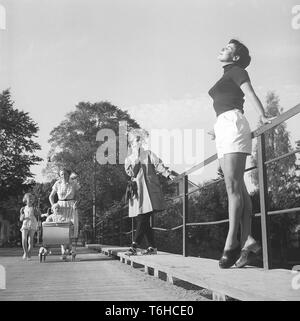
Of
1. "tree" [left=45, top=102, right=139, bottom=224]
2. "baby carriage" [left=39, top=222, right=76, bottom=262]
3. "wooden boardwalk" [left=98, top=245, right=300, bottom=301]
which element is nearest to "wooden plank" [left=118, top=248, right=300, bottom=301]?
"wooden boardwalk" [left=98, top=245, right=300, bottom=301]

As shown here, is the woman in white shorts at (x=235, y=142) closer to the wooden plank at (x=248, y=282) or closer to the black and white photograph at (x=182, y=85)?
the black and white photograph at (x=182, y=85)

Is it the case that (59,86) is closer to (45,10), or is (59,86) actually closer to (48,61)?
(48,61)

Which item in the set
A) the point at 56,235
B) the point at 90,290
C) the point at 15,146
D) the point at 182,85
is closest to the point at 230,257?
the point at 90,290

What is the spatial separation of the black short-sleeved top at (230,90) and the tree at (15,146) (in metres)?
14.5

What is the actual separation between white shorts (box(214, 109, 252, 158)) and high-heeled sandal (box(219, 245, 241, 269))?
0.56 metres

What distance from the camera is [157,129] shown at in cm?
368

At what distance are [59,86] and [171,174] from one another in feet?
7.00

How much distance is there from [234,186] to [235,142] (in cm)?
26

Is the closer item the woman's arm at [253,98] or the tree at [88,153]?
the woman's arm at [253,98]

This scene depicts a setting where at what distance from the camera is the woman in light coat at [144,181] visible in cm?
514

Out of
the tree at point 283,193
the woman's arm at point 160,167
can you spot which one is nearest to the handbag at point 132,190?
the woman's arm at point 160,167

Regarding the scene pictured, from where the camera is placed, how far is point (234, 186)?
2812 mm

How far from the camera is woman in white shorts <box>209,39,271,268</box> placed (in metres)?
2.79
